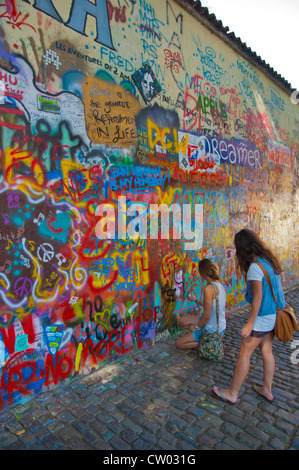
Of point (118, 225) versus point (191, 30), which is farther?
point (191, 30)

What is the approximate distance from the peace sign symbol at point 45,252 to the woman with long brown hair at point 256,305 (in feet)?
6.92

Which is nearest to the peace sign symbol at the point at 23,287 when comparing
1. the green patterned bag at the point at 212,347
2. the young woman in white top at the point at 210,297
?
the young woman in white top at the point at 210,297

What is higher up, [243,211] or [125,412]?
[243,211]

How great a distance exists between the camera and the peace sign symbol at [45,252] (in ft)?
10.9

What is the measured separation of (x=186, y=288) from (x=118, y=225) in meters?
2.00

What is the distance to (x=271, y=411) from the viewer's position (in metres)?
3.17

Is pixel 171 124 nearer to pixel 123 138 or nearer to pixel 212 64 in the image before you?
pixel 123 138

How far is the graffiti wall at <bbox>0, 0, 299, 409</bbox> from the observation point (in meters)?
3.14

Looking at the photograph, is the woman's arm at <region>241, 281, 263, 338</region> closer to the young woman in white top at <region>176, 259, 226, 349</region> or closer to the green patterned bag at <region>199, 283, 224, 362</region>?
the young woman in white top at <region>176, 259, 226, 349</region>

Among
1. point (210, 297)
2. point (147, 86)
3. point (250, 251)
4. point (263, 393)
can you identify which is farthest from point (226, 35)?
point (263, 393)

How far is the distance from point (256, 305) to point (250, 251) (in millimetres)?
571

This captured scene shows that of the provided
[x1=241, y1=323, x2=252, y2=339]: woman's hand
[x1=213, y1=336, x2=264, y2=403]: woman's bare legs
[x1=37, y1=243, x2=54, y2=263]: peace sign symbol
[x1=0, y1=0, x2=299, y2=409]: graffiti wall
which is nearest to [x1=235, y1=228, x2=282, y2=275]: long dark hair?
[x1=241, y1=323, x2=252, y2=339]: woman's hand
